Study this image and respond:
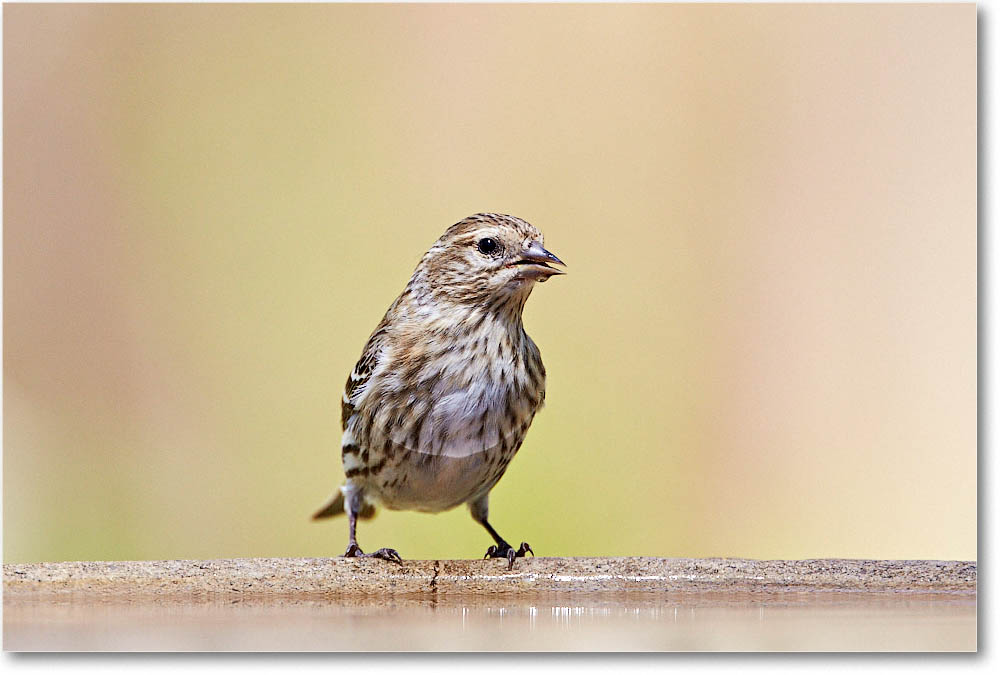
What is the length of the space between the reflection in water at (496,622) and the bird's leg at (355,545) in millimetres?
161

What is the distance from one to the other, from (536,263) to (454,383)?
364mm

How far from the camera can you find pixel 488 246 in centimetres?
267

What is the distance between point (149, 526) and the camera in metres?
3.04

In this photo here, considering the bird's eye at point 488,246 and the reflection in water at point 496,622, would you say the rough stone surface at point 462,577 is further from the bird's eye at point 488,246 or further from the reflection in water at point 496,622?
the bird's eye at point 488,246


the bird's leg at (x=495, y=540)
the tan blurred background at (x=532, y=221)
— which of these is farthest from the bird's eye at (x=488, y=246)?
the bird's leg at (x=495, y=540)

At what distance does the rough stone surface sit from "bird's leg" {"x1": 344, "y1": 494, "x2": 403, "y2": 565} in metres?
0.13

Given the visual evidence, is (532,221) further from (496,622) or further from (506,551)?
(496,622)

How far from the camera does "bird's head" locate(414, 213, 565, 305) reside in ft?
8.58

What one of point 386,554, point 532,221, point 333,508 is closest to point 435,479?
point 386,554

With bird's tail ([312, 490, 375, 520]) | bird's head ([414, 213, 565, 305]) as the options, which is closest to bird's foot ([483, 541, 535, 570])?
bird's tail ([312, 490, 375, 520])

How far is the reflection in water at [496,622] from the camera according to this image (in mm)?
2381

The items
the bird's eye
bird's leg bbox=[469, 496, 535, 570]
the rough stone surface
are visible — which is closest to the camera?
the rough stone surface

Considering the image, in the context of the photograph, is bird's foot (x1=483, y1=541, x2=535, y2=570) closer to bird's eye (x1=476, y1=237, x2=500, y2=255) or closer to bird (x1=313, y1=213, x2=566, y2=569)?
bird (x1=313, y1=213, x2=566, y2=569)

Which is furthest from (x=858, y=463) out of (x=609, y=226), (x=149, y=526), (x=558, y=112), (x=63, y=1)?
(x=63, y=1)
